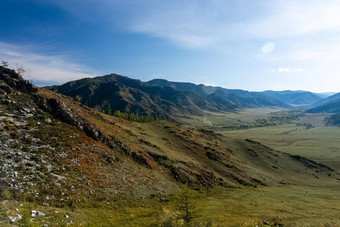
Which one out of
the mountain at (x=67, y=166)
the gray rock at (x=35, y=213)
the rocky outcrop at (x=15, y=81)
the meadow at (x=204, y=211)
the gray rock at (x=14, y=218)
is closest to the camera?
the gray rock at (x=14, y=218)

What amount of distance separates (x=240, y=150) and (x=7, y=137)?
4732 inches

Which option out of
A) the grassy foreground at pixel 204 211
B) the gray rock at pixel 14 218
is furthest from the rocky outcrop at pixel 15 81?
the gray rock at pixel 14 218

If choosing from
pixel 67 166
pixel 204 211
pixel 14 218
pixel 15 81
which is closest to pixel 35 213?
pixel 14 218

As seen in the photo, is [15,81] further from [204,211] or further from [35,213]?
[204,211]

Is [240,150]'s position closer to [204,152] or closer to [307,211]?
[204,152]

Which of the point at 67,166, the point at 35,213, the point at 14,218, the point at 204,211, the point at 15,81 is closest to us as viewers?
the point at 14,218

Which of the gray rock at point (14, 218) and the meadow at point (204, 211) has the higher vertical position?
the gray rock at point (14, 218)

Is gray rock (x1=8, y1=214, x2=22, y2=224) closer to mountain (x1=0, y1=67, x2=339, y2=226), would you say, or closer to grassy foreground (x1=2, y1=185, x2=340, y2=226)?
mountain (x1=0, y1=67, x2=339, y2=226)

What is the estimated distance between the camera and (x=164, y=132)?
109375 mm

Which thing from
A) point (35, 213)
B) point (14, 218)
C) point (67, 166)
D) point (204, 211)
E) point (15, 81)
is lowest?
point (204, 211)

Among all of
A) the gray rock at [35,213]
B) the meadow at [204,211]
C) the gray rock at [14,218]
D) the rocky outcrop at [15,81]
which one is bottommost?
the meadow at [204,211]

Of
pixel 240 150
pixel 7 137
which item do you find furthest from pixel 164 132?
pixel 7 137

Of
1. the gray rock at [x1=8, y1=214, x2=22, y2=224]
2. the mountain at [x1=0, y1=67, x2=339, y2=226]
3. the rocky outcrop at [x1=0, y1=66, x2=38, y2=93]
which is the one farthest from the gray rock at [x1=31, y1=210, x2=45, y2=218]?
the rocky outcrop at [x1=0, y1=66, x2=38, y2=93]

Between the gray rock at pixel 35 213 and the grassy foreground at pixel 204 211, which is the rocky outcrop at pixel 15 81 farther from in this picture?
the gray rock at pixel 35 213
